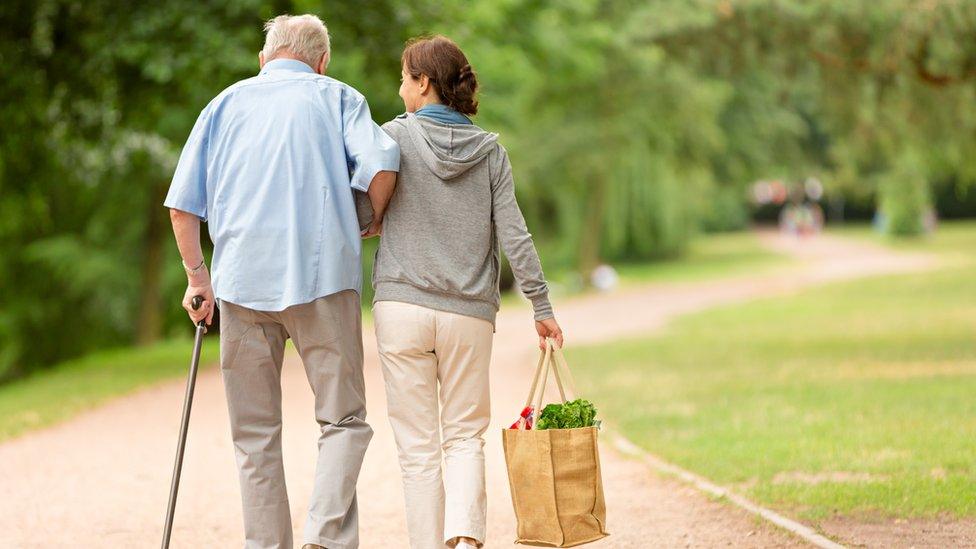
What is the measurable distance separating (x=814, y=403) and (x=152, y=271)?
12.3 metres

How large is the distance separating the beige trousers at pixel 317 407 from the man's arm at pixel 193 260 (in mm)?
187

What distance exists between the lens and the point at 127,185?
20.5 meters

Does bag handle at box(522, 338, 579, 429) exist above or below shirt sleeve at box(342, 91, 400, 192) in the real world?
below

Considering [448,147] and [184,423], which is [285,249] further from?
[184,423]

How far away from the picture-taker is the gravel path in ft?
19.9

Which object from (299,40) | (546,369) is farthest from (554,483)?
(299,40)

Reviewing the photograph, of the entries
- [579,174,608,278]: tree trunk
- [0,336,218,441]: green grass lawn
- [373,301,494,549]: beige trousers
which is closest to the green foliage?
[0,336,218,441]: green grass lawn

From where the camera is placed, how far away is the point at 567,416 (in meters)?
4.72

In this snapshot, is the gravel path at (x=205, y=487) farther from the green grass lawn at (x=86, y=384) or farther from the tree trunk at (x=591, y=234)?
the tree trunk at (x=591, y=234)

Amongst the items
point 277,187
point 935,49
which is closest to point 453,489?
point 277,187

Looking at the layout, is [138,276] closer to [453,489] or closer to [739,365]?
[739,365]

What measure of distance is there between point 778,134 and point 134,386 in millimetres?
25986

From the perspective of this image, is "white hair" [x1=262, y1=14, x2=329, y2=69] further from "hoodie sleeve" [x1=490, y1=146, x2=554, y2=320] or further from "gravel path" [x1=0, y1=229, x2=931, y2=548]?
"gravel path" [x1=0, y1=229, x2=931, y2=548]

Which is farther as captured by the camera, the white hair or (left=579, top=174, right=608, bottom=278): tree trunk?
(left=579, top=174, right=608, bottom=278): tree trunk
